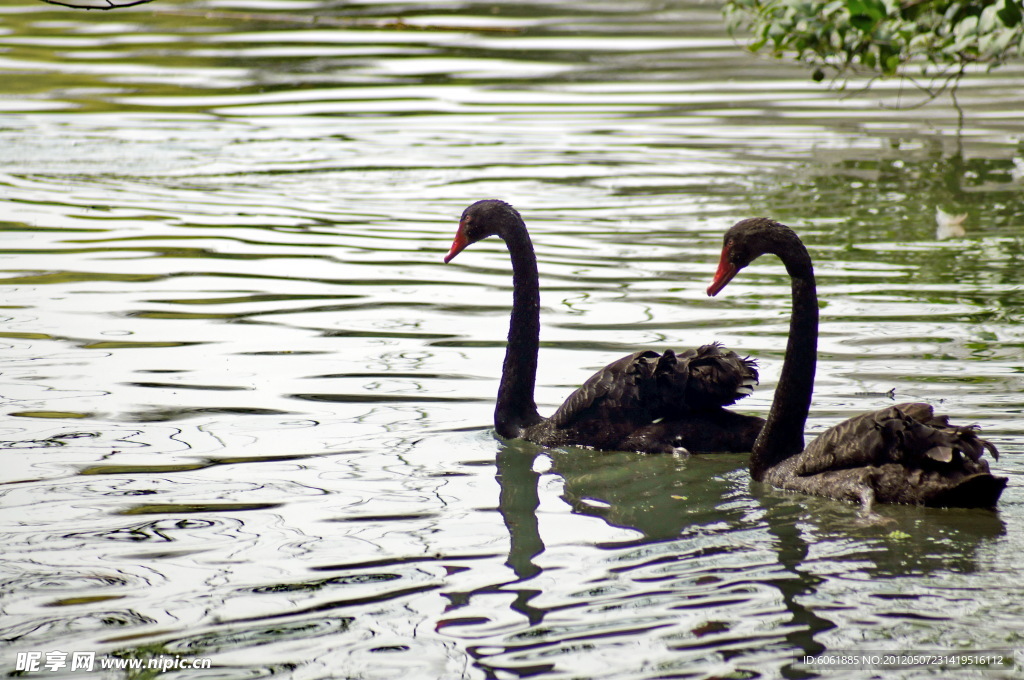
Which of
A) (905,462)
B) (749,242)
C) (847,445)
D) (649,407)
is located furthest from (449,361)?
(905,462)

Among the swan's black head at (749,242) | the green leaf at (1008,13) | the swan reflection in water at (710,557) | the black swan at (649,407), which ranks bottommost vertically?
the swan reflection in water at (710,557)

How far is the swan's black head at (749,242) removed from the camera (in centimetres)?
518

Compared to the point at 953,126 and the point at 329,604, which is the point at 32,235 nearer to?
the point at 329,604

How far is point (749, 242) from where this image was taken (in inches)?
206

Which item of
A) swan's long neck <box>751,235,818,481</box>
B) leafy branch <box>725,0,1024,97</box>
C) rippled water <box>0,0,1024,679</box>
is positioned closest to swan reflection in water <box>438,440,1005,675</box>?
rippled water <box>0,0,1024,679</box>

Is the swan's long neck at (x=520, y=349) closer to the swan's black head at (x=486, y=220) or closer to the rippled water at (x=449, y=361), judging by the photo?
the swan's black head at (x=486, y=220)

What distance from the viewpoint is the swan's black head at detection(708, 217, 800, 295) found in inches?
204

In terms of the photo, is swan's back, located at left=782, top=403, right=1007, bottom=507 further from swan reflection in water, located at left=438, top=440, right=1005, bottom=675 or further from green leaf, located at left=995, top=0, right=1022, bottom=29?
green leaf, located at left=995, top=0, right=1022, bottom=29

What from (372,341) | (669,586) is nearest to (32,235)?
(372,341)

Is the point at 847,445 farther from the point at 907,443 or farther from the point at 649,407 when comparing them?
the point at 649,407

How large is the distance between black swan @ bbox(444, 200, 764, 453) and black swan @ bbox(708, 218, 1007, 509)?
31 cm

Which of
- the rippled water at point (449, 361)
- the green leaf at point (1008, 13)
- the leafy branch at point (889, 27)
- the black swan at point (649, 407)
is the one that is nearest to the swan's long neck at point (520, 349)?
the black swan at point (649, 407)

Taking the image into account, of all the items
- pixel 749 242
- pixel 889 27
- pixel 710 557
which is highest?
pixel 889 27

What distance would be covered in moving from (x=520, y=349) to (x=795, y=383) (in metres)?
1.39
